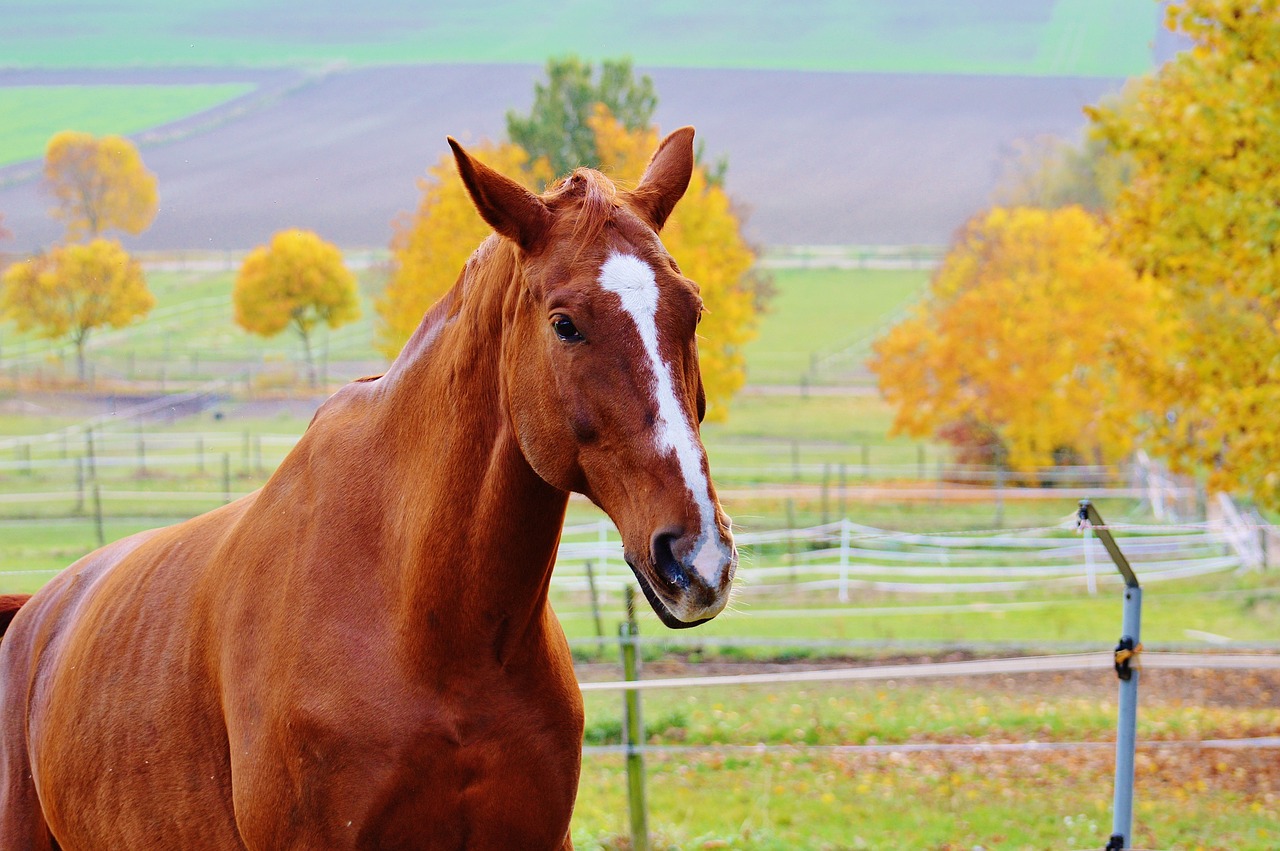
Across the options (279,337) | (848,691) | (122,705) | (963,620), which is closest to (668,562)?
(122,705)

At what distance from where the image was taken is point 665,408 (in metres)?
1.78

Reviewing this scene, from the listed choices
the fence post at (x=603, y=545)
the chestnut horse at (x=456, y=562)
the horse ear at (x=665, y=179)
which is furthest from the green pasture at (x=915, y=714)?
the horse ear at (x=665, y=179)

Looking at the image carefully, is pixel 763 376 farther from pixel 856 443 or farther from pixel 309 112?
pixel 309 112

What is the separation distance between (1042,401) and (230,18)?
71472mm

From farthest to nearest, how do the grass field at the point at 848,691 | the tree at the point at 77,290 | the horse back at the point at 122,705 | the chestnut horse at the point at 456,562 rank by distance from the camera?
the tree at the point at 77,290 → the grass field at the point at 848,691 → the horse back at the point at 122,705 → the chestnut horse at the point at 456,562

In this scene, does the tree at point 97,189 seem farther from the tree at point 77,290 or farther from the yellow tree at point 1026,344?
the yellow tree at point 1026,344

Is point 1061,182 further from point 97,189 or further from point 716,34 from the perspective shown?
point 716,34

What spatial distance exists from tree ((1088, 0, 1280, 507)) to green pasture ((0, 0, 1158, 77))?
68.6 meters

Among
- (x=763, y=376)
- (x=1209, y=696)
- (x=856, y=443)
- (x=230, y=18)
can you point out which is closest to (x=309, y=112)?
(x=230, y=18)

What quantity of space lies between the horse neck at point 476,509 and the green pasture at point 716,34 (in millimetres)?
72641

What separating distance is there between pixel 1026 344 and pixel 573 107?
14861mm

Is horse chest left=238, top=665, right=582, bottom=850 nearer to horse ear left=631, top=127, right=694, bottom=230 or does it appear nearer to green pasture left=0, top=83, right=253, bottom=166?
horse ear left=631, top=127, right=694, bottom=230

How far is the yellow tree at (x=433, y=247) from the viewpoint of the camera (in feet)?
65.3

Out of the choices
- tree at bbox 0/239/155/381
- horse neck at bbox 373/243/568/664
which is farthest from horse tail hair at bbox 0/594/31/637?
tree at bbox 0/239/155/381
